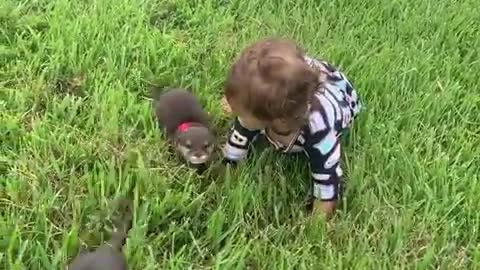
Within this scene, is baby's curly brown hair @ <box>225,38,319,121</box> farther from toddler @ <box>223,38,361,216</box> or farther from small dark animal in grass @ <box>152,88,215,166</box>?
small dark animal in grass @ <box>152,88,215,166</box>

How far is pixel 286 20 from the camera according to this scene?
148 inches

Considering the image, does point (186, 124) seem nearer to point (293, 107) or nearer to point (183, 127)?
point (183, 127)

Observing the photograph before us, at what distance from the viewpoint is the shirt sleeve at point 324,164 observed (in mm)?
2855

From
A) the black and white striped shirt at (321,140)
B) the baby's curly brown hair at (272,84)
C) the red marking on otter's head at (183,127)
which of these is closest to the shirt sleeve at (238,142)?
the black and white striped shirt at (321,140)

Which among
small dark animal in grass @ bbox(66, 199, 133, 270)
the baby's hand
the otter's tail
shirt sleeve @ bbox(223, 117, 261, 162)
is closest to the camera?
small dark animal in grass @ bbox(66, 199, 133, 270)

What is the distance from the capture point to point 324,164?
2865 mm

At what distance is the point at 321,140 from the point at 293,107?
0.24 metres

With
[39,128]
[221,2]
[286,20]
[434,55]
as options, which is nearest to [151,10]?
[221,2]

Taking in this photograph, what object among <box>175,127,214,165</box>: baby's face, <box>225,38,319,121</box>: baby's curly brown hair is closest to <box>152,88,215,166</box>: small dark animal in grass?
<box>175,127,214,165</box>: baby's face

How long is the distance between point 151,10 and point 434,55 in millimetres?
1170

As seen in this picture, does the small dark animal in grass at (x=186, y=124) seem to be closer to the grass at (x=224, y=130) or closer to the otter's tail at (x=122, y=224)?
the grass at (x=224, y=130)

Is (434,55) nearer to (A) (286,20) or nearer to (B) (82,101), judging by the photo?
(A) (286,20)

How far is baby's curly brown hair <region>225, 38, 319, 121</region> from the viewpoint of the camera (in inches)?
104

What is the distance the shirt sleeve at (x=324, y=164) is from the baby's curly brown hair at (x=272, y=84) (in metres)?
0.18
